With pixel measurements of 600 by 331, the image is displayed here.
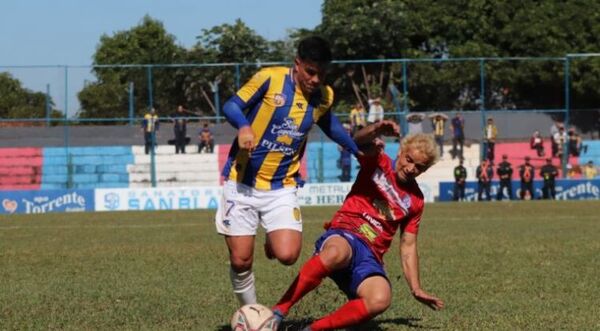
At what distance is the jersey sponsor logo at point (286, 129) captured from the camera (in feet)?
22.3

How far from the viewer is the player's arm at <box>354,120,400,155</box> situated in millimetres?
6715

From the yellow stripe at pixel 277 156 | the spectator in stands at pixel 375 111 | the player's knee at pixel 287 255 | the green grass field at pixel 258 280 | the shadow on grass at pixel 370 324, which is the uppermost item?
the spectator in stands at pixel 375 111

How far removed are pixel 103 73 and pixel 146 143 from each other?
318 cm

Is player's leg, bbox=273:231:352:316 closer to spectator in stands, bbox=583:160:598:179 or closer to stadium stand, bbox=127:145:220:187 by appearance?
stadium stand, bbox=127:145:220:187

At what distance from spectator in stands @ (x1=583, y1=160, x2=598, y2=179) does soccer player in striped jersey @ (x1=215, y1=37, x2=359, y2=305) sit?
2938 cm

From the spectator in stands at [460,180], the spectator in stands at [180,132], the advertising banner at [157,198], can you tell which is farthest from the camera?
the spectator in stands at [180,132]

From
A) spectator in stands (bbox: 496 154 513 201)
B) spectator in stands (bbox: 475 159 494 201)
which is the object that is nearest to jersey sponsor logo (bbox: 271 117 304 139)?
spectator in stands (bbox: 475 159 494 201)

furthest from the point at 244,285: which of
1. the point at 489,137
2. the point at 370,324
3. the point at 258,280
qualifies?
the point at 489,137

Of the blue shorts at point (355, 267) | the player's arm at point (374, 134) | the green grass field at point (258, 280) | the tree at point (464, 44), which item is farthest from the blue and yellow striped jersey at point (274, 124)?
the tree at point (464, 44)

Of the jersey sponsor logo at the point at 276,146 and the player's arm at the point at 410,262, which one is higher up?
the jersey sponsor logo at the point at 276,146

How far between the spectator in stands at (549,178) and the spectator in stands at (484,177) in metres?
1.69

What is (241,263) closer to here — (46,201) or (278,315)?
(278,315)

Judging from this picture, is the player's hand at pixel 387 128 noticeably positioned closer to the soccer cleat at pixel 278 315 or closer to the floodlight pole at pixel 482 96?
the soccer cleat at pixel 278 315

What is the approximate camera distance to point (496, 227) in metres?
19.9
